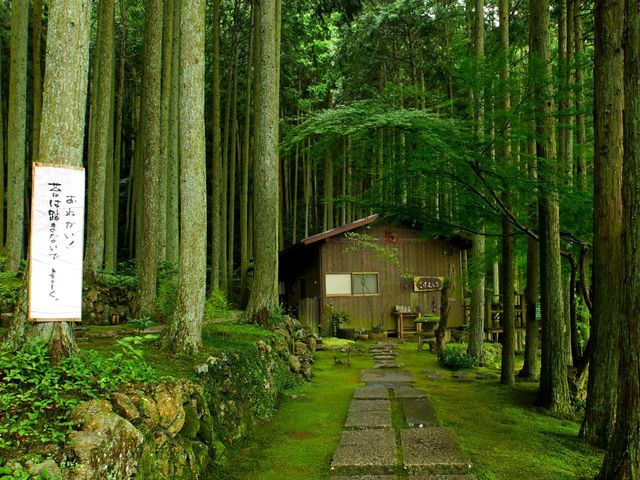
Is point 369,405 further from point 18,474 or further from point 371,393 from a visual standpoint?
point 18,474

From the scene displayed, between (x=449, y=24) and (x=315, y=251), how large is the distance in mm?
9725

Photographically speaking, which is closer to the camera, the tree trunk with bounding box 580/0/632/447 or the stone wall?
the stone wall

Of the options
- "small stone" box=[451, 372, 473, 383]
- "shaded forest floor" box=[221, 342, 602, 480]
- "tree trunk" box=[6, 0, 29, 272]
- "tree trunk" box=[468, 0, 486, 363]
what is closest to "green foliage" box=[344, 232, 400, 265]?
"tree trunk" box=[468, 0, 486, 363]

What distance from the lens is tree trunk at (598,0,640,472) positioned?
12.9 ft

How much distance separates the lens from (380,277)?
20.7 meters

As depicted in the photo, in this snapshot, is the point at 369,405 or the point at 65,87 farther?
the point at 369,405

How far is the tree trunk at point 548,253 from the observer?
7.80 metres

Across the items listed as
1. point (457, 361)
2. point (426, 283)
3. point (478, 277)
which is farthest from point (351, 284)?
point (478, 277)

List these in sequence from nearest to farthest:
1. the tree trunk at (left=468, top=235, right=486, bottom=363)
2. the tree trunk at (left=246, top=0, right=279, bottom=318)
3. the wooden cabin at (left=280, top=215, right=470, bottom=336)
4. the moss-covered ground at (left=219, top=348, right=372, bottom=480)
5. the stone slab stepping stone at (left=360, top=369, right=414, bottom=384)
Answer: the moss-covered ground at (left=219, top=348, right=372, bottom=480)
the stone slab stepping stone at (left=360, top=369, right=414, bottom=384)
the tree trunk at (left=246, top=0, right=279, bottom=318)
the tree trunk at (left=468, top=235, right=486, bottom=363)
the wooden cabin at (left=280, top=215, right=470, bottom=336)

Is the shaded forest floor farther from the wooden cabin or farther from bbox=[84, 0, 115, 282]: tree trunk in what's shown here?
the wooden cabin

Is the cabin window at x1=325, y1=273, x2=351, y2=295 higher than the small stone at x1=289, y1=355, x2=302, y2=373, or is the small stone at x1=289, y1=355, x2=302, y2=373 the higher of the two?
the cabin window at x1=325, y1=273, x2=351, y2=295

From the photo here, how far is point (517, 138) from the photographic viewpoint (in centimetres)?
791

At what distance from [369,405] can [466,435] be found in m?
1.63

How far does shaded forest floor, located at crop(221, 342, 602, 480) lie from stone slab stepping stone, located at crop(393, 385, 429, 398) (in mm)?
237
